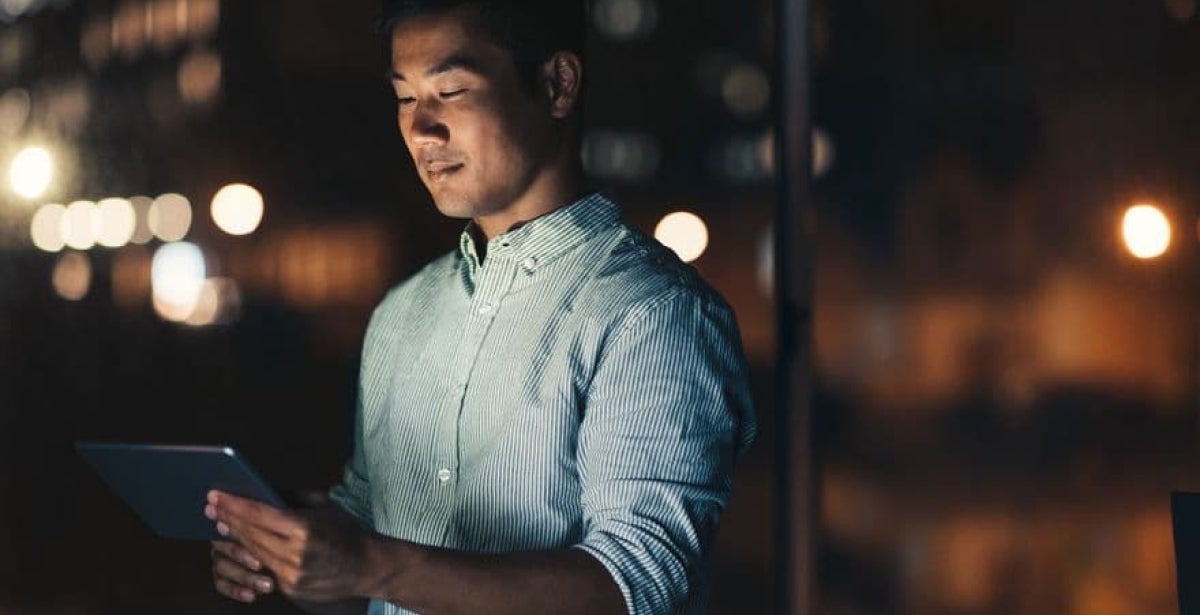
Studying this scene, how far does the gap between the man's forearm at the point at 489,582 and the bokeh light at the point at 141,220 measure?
1.44 meters

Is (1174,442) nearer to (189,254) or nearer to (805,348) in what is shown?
(805,348)

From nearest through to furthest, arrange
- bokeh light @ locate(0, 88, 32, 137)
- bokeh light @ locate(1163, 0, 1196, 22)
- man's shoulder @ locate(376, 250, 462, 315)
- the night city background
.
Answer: man's shoulder @ locate(376, 250, 462, 315), bokeh light @ locate(0, 88, 32, 137), the night city background, bokeh light @ locate(1163, 0, 1196, 22)

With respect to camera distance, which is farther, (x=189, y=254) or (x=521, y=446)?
(x=189, y=254)

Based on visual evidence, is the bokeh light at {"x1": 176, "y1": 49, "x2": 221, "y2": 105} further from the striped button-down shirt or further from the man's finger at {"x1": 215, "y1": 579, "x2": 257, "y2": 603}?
the man's finger at {"x1": 215, "y1": 579, "x2": 257, "y2": 603}

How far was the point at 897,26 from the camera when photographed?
3301 mm

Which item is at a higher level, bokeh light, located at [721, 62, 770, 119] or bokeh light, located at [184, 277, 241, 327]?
bokeh light, located at [721, 62, 770, 119]

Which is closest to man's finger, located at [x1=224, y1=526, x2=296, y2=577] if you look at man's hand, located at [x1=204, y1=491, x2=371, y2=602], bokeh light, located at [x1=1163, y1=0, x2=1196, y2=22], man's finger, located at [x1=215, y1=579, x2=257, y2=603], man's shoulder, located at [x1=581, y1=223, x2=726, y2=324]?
man's hand, located at [x1=204, y1=491, x2=371, y2=602]

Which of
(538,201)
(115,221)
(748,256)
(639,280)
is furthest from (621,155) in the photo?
(639,280)

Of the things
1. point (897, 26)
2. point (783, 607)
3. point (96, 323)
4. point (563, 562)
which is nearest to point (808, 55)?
point (897, 26)

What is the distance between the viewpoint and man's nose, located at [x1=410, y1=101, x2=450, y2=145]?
1.94m

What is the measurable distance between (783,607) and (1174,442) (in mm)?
872

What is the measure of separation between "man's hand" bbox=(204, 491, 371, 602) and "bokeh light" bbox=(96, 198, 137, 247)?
1.32 metres

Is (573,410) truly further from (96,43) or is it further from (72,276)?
(96,43)

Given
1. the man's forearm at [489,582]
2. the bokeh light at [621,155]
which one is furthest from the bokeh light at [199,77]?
the man's forearm at [489,582]
